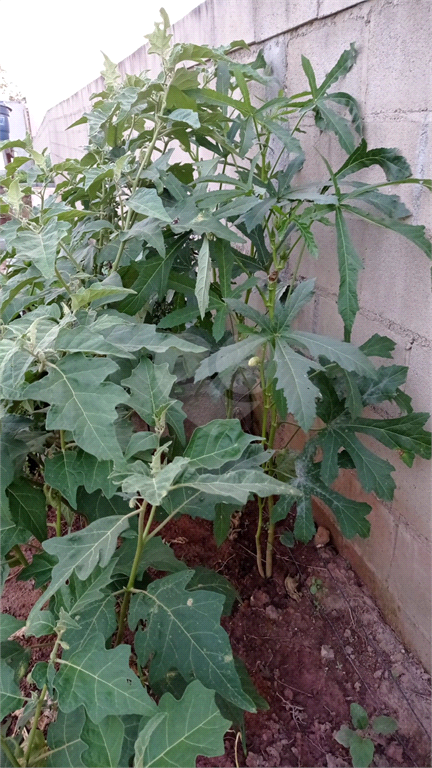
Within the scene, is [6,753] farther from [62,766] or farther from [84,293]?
[84,293]

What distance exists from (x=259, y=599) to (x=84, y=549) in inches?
33.9

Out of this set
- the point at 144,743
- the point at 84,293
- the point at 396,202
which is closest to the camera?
the point at 144,743

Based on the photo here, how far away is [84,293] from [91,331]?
0.33ft

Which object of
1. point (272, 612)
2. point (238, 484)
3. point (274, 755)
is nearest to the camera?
point (238, 484)

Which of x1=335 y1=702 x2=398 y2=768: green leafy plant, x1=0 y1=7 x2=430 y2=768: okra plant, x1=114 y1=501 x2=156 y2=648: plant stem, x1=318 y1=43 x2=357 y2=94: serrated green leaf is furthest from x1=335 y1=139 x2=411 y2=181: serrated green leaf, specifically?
x1=335 y1=702 x2=398 y2=768: green leafy plant

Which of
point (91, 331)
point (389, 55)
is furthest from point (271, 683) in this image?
point (389, 55)

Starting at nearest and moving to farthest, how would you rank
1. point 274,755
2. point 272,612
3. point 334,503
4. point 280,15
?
1. point 274,755
2. point 334,503
3. point 272,612
4. point 280,15

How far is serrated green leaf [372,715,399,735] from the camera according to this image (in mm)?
1203

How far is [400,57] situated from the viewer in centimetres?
112

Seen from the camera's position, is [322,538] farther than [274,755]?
Yes

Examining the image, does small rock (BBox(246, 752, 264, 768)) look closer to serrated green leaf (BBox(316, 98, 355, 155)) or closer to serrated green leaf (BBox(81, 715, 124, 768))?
serrated green leaf (BBox(81, 715, 124, 768))

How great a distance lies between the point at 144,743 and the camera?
69 centimetres

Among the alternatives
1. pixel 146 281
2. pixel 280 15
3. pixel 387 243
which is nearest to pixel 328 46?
pixel 280 15

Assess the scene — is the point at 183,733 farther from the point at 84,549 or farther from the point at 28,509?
the point at 28,509
